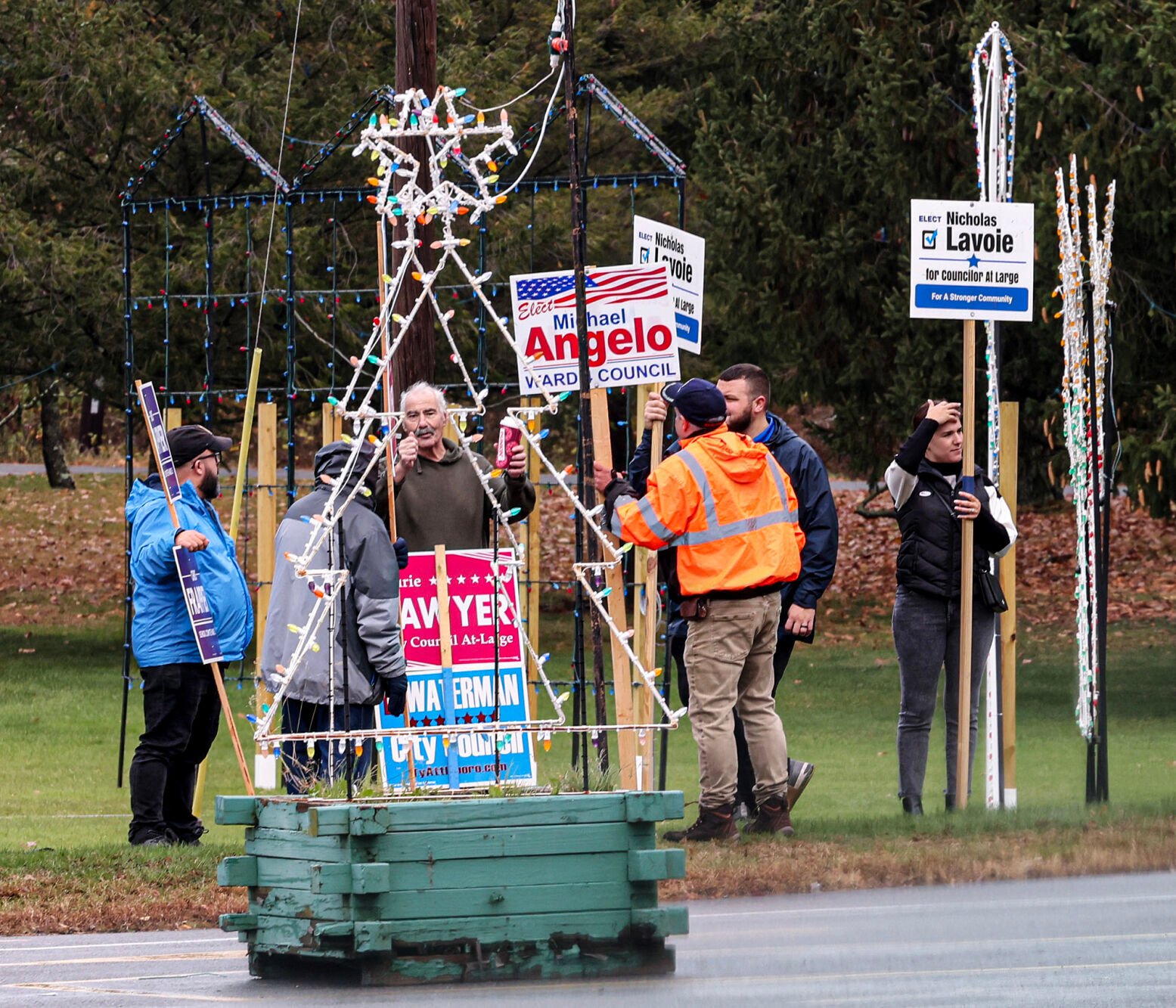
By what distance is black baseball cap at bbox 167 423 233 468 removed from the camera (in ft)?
34.3

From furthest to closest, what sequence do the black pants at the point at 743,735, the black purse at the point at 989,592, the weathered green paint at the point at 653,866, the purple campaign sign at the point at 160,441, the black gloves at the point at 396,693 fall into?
the black purse at the point at 989,592 < the black pants at the point at 743,735 < the purple campaign sign at the point at 160,441 < the black gloves at the point at 396,693 < the weathered green paint at the point at 653,866

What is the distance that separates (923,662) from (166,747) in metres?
3.61

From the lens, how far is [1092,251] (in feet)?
37.0

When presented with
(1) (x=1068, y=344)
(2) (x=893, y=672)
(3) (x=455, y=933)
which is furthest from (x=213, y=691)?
(2) (x=893, y=672)

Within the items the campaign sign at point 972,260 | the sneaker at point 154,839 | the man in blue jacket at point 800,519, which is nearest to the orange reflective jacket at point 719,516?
the man in blue jacket at point 800,519

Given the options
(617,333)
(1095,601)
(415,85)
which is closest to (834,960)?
(617,333)

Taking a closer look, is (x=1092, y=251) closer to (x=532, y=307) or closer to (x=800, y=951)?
(x=532, y=307)

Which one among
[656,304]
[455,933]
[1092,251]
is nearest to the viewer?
[455,933]

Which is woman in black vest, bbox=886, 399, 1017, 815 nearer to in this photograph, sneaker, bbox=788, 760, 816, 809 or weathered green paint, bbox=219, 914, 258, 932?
sneaker, bbox=788, 760, 816, 809

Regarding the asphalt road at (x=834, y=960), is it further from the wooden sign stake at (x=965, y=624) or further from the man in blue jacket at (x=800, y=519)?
the wooden sign stake at (x=965, y=624)

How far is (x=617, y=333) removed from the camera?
10359 millimetres

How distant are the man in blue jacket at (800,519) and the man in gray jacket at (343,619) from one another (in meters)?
1.42

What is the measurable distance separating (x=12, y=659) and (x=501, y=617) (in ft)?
40.0

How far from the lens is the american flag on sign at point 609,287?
10.3 m
